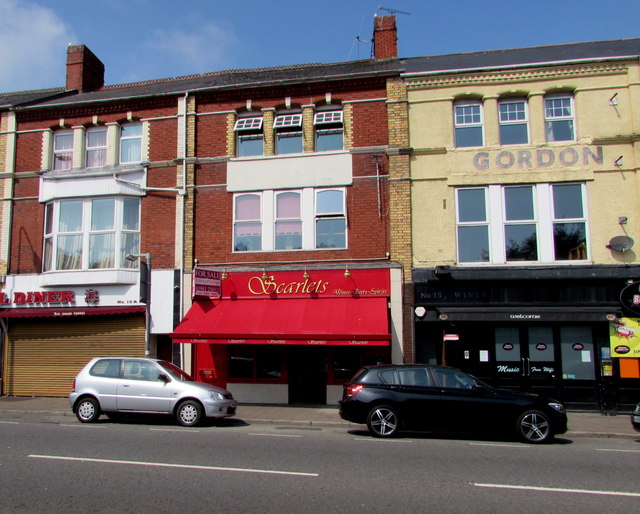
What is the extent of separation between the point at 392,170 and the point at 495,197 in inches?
120

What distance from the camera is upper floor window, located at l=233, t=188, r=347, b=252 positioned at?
51.6 ft

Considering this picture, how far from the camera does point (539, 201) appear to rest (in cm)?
1492

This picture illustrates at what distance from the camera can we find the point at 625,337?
1393 centimetres

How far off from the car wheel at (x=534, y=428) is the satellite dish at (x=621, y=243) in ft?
21.6

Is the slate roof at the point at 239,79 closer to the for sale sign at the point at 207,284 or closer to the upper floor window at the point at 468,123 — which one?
the upper floor window at the point at 468,123

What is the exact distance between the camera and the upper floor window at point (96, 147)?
1745cm

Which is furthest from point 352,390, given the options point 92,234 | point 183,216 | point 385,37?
point 385,37

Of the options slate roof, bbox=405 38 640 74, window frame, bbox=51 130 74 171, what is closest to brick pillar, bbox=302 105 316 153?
slate roof, bbox=405 38 640 74

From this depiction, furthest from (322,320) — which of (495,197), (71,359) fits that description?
(71,359)

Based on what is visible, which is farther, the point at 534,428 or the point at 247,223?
the point at 247,223

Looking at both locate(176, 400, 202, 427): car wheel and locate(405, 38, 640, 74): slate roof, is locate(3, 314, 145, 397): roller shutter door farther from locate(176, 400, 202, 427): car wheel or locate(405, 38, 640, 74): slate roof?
locate(405, 38, 640, 74): slate roof

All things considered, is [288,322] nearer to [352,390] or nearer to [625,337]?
[352,390]

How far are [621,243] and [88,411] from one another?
46.0ft

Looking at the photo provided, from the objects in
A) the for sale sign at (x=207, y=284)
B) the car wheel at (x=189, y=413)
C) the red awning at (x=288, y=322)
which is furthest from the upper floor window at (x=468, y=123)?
the car wheel at (x=189, y=413)
